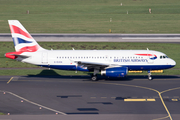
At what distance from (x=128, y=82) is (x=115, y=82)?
208 centimetres

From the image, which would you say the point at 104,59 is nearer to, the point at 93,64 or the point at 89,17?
the point at 93,64

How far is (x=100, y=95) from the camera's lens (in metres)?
36.3

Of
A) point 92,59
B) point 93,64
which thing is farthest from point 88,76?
point 93,64

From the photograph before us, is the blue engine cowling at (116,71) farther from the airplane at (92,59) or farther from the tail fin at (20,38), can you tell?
the tail fin at (20,38)

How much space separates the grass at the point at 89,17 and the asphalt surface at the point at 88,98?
51250 mm

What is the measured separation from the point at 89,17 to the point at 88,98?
316 ft

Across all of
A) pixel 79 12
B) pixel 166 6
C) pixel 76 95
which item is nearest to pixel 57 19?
pixel 79 12

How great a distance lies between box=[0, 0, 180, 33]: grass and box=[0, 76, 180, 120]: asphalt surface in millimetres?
51250

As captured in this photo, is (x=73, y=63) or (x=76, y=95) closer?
(x=76, y=95)

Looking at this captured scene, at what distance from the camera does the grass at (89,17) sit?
326 feet

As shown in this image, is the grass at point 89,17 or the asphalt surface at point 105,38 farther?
the grass at point 89,17

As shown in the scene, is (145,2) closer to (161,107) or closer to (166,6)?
(166,6)

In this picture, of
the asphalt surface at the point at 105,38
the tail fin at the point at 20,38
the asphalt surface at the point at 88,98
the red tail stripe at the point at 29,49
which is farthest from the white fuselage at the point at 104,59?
the asphalt surface at the point at 105,38

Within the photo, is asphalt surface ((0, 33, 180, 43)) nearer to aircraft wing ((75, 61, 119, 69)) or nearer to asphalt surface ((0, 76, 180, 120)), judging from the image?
asphalt surface ((0, 76, 180, 120))
